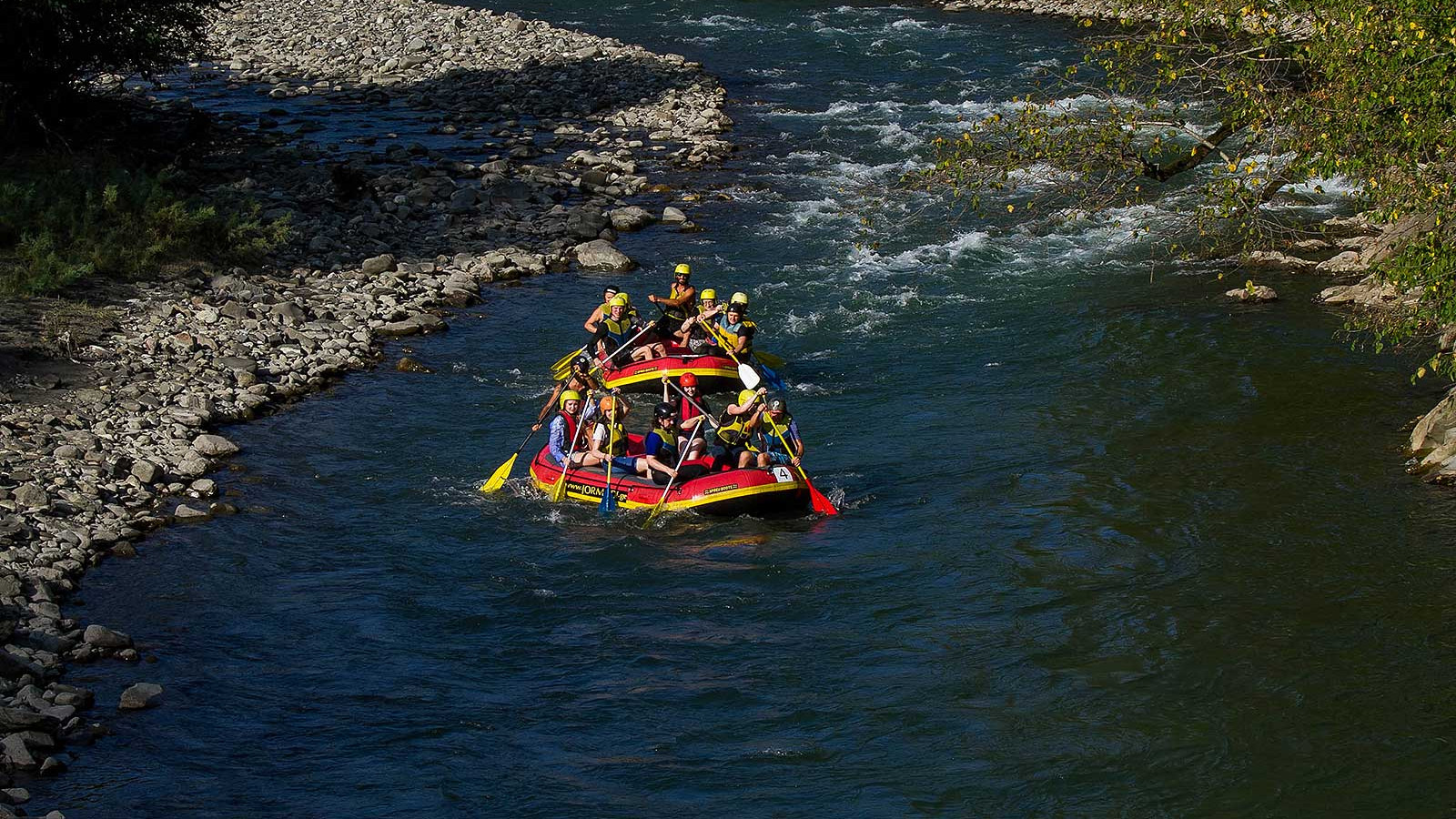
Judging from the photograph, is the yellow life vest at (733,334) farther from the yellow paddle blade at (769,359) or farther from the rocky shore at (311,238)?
the rocky shore at (311,238)

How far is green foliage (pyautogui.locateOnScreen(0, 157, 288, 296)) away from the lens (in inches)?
754

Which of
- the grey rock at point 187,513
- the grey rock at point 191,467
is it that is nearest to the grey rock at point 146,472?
the grey rock at point 191,467

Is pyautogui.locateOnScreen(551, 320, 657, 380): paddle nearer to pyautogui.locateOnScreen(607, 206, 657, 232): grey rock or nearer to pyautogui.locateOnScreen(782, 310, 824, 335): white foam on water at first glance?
pyautogui.locateOnScreen(782, 310, 824, 335): white foam on water

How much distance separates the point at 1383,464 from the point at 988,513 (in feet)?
14.4

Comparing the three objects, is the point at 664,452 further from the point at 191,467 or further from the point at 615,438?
the point at 191,467

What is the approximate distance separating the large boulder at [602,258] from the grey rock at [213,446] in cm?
888

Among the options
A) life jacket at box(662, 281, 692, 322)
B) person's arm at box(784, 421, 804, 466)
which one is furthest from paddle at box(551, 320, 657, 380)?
person's arm at box(784, 421, 804, 466)

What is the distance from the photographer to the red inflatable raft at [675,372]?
18.2 m

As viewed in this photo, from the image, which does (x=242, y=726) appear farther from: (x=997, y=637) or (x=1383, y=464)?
(x=1383, y=464)

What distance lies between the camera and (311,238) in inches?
914

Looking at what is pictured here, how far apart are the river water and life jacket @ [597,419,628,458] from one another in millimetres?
810

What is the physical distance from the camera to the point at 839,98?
1412 inches

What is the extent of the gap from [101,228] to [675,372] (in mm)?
9205

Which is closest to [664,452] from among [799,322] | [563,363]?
[563,363]
